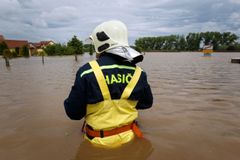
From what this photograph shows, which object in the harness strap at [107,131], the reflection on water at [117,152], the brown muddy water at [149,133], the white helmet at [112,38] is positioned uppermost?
the white helmet at [112,38]

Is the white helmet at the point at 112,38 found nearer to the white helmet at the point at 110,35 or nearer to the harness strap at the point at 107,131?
the white helmet at the point at 110,35

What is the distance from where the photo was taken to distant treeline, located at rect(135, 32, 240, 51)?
11975 cm

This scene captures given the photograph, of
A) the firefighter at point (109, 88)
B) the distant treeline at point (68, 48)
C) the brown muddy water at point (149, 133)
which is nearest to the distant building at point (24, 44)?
the distant treeline at point (68, 48)

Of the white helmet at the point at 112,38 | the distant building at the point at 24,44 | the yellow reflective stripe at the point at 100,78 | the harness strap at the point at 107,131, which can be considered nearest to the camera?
the yellow reflective stripe at the point at 100,78

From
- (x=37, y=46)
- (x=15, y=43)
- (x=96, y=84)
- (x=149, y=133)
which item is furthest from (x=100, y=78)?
(x=37, y=46)

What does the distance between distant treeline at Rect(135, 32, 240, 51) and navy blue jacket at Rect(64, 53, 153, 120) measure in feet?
360

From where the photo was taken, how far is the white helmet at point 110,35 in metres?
2.89

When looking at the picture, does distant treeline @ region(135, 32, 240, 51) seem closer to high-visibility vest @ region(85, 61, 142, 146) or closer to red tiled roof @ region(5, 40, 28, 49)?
red tiled roof @ region(5, 40, 28, 49)

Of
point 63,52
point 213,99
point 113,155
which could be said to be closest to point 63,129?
point 113,155

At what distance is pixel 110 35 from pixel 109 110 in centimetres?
91

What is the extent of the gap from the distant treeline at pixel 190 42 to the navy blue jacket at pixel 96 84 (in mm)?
109864

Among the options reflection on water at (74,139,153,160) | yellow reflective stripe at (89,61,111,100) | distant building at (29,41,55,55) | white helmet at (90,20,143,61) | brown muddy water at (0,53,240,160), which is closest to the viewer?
yellow reflective stripe at (89,61,111,100)

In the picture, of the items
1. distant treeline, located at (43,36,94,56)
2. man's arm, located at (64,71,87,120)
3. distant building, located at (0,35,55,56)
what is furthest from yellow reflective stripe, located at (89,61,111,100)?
A: distant building, located at (0,35,55,56)

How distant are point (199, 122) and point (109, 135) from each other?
259cm
